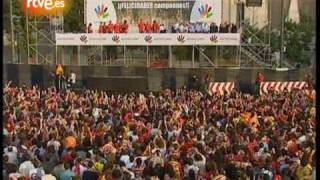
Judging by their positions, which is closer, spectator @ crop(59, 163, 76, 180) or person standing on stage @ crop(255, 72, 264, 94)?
person standing on stage @ crop(255, 72, 264, 94)

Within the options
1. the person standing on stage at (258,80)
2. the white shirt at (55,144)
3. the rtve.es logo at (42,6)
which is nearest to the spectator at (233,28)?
the person standing on stage at (258,80)

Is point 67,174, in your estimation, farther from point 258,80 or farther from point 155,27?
point 258,80

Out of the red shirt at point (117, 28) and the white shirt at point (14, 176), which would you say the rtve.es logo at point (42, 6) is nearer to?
the red shirt at point (117, 28)

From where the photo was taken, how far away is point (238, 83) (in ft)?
14.0

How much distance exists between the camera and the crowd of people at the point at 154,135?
428 cm

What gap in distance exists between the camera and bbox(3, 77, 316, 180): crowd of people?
4.28 meters

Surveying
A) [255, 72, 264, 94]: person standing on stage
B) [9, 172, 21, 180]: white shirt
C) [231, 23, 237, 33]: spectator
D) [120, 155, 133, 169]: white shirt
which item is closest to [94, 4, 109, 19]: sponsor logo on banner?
[231, 23, 237, 33]: spectator

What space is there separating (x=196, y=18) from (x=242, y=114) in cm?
59

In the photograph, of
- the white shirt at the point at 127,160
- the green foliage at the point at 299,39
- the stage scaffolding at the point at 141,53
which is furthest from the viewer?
the white shirt at the point at 127,160

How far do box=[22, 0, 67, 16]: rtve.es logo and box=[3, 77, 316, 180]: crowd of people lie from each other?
1.39 ft

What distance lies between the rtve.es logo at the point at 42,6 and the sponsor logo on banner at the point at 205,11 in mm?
759

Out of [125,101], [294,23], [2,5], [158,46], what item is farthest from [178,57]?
[2,5]

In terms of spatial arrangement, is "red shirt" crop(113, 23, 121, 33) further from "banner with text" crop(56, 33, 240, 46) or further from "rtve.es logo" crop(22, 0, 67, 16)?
"rtve.es logo" crop(22, 0, 67, 16)

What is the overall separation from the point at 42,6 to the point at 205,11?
904 millimetres
